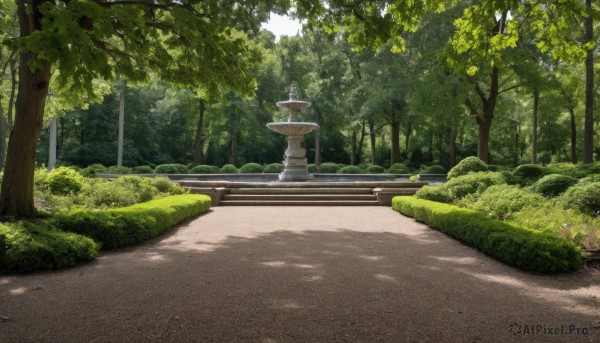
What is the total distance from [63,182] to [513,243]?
1184 centimetres

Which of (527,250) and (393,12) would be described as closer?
(527,250)

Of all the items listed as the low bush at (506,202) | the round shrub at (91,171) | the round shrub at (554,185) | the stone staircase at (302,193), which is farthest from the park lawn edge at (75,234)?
the round shrub at (91,171)

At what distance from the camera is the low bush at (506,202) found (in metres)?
9.28

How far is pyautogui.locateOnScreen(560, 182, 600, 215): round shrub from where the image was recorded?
8.46 metres

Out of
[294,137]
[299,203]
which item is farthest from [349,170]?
[299,203]

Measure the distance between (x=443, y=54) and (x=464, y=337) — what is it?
603cm

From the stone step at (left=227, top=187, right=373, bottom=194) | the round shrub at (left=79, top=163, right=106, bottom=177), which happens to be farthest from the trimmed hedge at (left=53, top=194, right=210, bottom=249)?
the round shrub at (left=79, top=163, right=106, bottom=177)

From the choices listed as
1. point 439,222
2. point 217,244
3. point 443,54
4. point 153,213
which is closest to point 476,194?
point 439,222

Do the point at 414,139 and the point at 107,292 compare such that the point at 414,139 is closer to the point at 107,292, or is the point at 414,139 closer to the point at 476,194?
the point at 476,194

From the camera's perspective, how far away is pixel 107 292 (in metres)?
4.91

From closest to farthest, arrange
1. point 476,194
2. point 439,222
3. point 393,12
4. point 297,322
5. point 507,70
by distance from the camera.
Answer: point 297,322 → point 393,12 → point 439,222 → point 476,194 → point 507,70

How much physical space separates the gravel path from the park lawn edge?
274mm

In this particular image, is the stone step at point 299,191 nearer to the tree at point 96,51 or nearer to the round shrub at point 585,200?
the tree at point 96,51

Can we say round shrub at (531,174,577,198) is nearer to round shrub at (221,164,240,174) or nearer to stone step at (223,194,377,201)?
stone step at (223,194,377,201)
